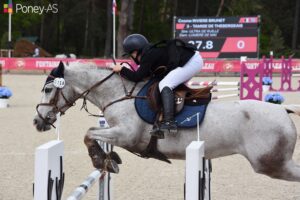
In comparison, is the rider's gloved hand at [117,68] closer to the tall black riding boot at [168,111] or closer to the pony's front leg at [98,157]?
the tall black riding boot at [168,111]

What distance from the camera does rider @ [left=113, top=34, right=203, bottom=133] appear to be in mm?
5715

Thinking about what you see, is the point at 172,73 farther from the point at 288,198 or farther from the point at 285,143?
the point at 288,198

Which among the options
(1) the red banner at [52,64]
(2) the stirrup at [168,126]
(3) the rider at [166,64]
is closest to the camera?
(2) the stirrup at [168,126]

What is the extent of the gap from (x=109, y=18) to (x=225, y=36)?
66.4 ft

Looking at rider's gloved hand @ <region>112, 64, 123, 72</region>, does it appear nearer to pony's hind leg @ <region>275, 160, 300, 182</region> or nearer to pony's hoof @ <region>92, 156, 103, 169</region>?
pony's hoof @ <region>92, 156, 103, 169</region>

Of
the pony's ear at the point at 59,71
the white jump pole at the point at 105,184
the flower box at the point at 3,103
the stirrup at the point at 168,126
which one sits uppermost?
the pony's ear at the point at 59,71

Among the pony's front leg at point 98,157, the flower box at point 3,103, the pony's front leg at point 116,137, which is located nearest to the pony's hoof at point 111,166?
the pony's front leg at point 98,157

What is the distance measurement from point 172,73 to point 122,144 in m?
0.80

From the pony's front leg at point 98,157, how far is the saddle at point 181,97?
620 millimetres

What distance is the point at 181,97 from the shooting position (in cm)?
586

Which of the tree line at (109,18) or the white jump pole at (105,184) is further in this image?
the tree line at (109,18)

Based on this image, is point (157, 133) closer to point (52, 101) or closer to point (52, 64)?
point (52, 101)

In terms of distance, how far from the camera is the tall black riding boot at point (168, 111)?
221 inches

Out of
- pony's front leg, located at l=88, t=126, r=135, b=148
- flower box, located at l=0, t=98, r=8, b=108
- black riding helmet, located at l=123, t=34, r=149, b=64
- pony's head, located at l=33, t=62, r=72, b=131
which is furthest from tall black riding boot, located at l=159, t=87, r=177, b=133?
flower box, located at l=0, t=98, r=8, b=108
